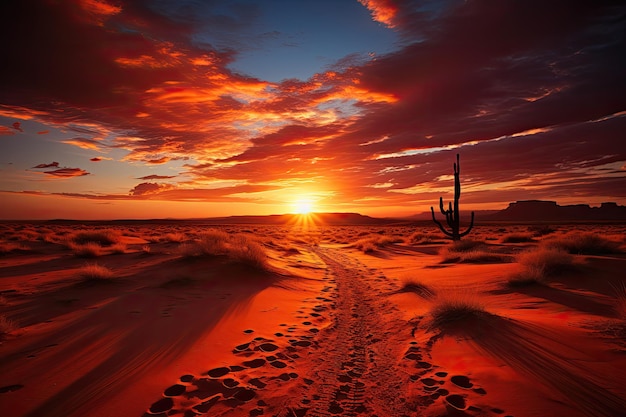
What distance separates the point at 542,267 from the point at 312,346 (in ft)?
26.1

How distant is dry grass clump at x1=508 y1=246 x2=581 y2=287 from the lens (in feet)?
29.9

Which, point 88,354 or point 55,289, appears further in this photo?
point 55,289

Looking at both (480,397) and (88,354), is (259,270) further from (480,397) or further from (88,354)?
(480,397)

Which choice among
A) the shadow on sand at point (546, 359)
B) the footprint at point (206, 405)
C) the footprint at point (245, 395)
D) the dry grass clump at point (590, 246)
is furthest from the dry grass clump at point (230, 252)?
the dry grass clump at point (590, 246)

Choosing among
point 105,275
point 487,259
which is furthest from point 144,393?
point 487,259

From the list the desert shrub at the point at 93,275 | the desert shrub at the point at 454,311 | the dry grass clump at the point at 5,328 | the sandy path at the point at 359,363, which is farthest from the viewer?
the desert shrub at the point at 93,275

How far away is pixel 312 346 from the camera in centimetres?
578

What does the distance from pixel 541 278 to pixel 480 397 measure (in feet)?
22.8

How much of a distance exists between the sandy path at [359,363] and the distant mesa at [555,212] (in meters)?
174

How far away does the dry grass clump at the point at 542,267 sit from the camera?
29.9 ft

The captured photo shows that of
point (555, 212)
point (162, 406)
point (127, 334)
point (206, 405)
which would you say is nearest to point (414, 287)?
point (206, 405)

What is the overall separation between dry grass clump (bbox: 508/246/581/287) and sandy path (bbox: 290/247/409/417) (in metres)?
4.13

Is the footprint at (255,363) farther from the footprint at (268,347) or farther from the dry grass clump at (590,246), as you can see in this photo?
the dry grass clump at (590,246)

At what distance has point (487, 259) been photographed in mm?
14562
